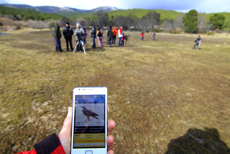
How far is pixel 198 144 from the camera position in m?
2.70

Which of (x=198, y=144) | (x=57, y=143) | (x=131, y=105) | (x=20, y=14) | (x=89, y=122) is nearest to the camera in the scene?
(x=57, y=143)

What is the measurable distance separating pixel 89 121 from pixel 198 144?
8.86ft

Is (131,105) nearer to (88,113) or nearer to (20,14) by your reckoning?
(88,113)

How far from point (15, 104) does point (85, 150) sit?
315 cm

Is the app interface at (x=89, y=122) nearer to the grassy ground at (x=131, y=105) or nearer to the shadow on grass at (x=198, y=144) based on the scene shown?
the grassy ground at (x=131, y=105)

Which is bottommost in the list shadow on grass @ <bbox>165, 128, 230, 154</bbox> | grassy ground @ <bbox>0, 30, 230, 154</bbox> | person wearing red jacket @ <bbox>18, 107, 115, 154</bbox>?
shadow on grass @ <bbox>165, 128, 230, 154</bbox>

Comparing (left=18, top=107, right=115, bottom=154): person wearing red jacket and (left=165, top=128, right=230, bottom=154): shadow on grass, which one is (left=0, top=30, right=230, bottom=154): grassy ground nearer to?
(left=165, top=128, right=230, bottom=154): shadow on grass

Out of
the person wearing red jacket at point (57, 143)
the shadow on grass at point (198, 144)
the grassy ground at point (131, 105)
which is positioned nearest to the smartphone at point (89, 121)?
the person wearing red jacket at point (57, 143)

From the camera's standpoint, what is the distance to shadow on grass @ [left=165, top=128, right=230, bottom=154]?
8.39 feet

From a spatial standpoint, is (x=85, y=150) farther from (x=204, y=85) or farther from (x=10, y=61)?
(x=10, y=61)

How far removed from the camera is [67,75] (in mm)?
5461

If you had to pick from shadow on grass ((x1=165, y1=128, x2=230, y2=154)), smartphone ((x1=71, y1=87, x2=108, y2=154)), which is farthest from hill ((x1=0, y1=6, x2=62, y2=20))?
shadow on grass ((x1=165, y1=128, x2=230, y2=154))

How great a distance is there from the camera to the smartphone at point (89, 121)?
1.61 metres

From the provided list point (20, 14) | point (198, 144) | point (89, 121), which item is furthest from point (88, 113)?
point (20, 14)
